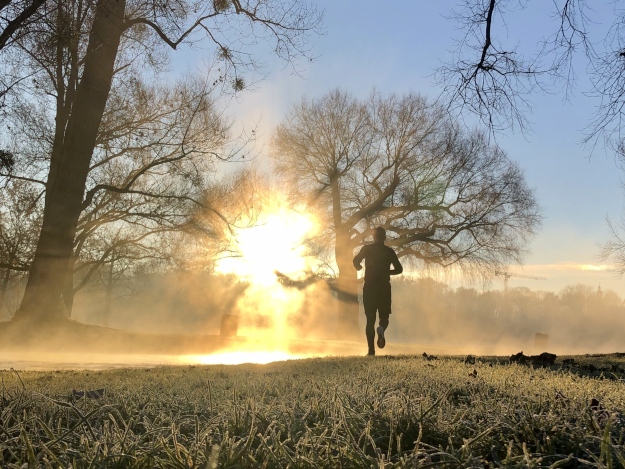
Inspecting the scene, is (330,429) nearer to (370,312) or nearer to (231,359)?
(370,312)

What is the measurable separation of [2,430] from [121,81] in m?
19.6

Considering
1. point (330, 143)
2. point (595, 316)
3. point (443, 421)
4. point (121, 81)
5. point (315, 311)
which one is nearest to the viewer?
point (443, 421)

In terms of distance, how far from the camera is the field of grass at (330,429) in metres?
2.31

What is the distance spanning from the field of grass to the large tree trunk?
38.3ft

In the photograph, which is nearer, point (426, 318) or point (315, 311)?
point (315, 311)

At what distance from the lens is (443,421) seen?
2902 millimetres

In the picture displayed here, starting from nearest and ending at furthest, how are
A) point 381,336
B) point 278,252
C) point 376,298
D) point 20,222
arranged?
point 381,336 → point 376,298 → point 20,222 → point 278,252

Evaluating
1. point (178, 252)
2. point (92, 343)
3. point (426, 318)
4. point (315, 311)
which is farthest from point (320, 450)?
point (426, 318)

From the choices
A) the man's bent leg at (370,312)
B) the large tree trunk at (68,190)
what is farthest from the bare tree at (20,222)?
the man's bent leg at (370,312)

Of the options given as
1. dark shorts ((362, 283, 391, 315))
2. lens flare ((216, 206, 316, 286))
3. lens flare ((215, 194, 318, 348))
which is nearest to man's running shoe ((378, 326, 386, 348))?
dark shorts ((362, 283, 391, 315))

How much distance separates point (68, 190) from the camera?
49.2ft

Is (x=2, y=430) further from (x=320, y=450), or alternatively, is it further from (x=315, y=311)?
(x=315, y=311)

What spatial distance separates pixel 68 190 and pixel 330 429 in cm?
1402

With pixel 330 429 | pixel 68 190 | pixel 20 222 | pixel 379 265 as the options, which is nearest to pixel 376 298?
pixel 379 265
